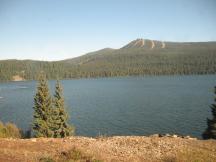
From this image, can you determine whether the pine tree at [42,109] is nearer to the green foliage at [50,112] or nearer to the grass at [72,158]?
the green foliage at [50,112]

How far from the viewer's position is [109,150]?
20.8 m

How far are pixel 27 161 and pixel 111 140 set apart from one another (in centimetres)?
819

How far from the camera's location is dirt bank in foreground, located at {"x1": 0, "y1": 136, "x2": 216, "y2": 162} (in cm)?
1794

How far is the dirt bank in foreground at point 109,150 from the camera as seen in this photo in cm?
1794

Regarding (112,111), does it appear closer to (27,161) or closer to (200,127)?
(200,127)

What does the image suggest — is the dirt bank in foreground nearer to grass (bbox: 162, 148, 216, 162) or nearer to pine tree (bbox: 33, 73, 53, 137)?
grass (bbox: 162, 148, 216, 162)

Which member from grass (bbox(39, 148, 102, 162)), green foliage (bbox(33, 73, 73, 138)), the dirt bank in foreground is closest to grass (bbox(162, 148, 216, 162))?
the dirt bank in foreground

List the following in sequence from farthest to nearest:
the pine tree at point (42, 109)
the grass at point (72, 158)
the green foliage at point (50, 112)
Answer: the green foliage at point (50, 112) < the pine tree at point (42, 109) < the grass at point (72, 158)

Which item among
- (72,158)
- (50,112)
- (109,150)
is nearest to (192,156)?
(109,150)

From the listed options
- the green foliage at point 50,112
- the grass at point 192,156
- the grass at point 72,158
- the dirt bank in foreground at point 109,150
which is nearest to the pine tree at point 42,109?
the green foliage at point 50,112

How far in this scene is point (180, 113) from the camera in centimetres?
7850

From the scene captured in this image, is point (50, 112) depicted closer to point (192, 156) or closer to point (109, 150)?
point (109, 150)

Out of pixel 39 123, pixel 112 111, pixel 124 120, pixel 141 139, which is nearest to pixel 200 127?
pixel 124 120

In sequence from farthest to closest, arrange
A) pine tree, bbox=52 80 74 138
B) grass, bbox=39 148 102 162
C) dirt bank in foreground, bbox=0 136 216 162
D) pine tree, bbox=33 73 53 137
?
pine tree, bbox=52 80 74 138 → pine tree, bbox=33 73 53 137 → dirt bank in foreground, bbox=0 136 216 162 → grass, bbox=39 148 102 162
